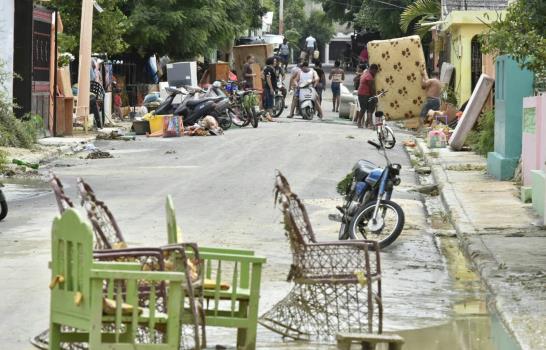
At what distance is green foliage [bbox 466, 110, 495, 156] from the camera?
944 inches

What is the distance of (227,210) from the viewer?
53.5 feet

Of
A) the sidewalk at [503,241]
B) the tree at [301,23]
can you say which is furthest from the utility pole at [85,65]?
the tree at [301,23]

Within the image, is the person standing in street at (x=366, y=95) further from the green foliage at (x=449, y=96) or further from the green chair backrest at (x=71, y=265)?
the green chair backrest at (x=71, y=265)

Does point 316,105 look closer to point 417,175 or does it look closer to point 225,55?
point 417,175

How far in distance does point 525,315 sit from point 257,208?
7.47m

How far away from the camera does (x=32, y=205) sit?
16.9 meters

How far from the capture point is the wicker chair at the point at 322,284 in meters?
8.52

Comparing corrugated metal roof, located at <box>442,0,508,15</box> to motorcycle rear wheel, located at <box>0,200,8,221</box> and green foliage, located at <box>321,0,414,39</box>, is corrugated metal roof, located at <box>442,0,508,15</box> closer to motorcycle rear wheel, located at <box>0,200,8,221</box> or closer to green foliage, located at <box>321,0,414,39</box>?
green foliage, located at <box>321,0,414,39</box>

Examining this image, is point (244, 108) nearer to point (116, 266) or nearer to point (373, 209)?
point (373, 209)

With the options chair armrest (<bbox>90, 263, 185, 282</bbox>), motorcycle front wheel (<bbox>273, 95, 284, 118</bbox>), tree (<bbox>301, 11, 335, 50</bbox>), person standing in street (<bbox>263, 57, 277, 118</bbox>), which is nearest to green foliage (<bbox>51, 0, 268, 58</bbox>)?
person standing in street (<bbox>263, 57, 277, 118</bbox>)

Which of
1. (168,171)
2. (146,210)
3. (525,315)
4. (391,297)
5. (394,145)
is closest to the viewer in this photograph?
(525,315)

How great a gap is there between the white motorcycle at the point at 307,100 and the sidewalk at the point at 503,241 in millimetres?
14852

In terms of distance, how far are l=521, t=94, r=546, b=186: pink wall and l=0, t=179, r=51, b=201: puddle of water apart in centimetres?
676

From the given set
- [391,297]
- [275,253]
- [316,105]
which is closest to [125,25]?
[316,105]
